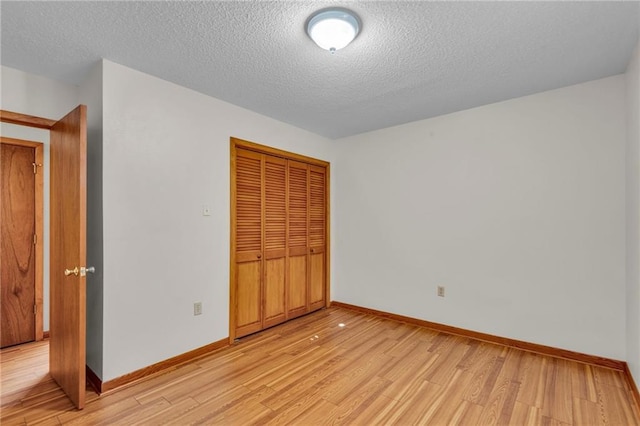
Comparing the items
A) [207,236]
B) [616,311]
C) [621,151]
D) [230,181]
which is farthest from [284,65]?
[616,311]

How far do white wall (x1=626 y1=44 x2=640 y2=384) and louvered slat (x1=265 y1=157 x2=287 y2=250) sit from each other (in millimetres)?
3093

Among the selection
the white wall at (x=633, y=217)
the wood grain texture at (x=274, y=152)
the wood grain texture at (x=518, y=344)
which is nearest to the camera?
the white wall at (x=633, y=217)

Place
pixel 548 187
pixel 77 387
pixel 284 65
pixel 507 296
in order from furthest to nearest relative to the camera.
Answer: pixel 507 296
pixel 548 187
pixel 284 65
pixel 77 387

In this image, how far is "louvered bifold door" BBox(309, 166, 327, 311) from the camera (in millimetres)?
4039

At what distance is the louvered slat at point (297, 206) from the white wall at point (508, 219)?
0.80m

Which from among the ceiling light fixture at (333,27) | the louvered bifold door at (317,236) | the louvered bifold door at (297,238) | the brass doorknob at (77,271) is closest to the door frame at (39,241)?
the brass doorknob at (77,271)

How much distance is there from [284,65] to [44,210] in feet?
9.56

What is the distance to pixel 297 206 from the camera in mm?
3842

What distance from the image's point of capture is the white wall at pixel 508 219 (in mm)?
2449

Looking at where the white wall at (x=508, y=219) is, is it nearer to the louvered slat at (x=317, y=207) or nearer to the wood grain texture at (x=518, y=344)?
the wood grain texture at (x=518, y=344)

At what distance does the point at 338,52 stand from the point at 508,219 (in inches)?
89.5

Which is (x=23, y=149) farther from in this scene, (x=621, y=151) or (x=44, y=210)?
(x=621, y=151)

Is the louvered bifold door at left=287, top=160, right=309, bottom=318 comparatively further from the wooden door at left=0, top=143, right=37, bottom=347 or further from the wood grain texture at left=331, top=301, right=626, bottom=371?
the wooden door at left=0, top=143, right=37, bottom=347

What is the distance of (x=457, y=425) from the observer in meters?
1.76
